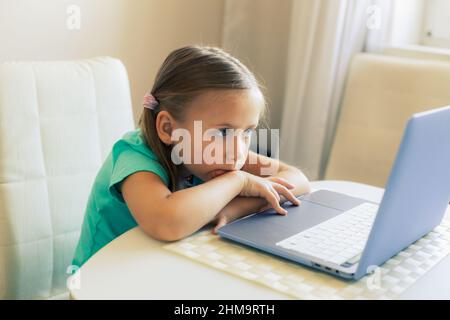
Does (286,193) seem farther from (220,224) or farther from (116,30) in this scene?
(116,30)

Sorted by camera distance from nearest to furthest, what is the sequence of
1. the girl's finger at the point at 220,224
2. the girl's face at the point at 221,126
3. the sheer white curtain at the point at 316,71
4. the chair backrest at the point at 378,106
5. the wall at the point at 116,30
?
the girl's finger at the point at 220,224, the girl's face at the point at 221,126, the wall at the point at 116,30, the chair backrest at the point at 378,106, the sheer white curtain at the point at 316,71

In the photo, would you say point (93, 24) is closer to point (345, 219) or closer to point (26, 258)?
point (26, 258)

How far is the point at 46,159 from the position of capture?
1.31m

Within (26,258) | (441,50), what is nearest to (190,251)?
(26,258)

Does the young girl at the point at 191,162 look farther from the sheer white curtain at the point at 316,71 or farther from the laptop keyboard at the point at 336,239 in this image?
the sheer white curtain at the point at 316,71

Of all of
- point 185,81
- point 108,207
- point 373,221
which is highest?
point 185,81

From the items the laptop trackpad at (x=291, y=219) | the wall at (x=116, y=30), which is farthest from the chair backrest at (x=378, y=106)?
the laptop trackpad at (x=291, y=219)

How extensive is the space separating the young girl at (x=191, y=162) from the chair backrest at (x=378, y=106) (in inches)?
31.4

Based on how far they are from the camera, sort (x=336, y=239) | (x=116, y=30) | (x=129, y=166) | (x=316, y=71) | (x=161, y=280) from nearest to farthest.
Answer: (x=161, y=280) → (x=336, y=239) → (x=129, y=166) → (x=116, y=30) → (x=316, y=71)

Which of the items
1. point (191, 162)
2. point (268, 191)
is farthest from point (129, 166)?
point (268, 191)

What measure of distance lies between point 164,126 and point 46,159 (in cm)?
30

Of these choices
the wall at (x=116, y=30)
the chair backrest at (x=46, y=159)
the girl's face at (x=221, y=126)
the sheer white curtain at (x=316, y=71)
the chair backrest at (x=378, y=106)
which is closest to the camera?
the girl's face at (x=221, y=126)

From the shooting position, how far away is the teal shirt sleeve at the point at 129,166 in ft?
3.49

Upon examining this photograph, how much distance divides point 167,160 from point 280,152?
3.50 ft
